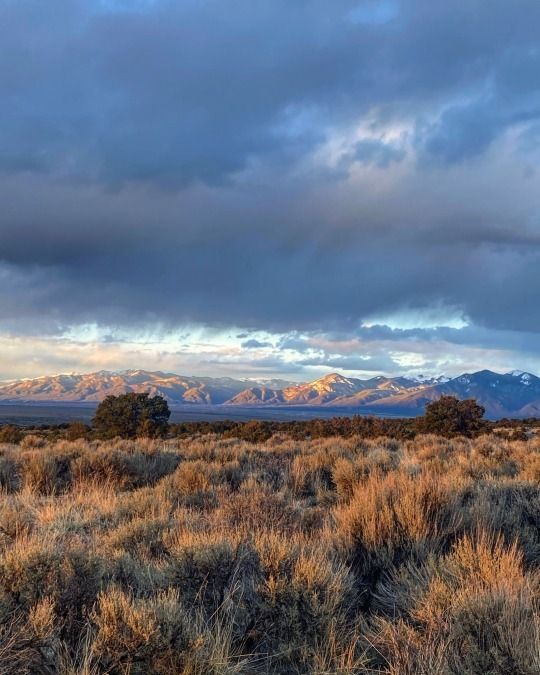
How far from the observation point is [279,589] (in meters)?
4.67

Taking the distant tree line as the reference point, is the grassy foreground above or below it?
above

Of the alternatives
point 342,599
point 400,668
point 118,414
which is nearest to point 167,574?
point 342,599

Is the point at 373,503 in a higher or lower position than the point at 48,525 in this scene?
higher

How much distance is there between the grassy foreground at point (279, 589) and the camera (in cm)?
379

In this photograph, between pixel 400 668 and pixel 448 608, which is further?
pixel 448 608

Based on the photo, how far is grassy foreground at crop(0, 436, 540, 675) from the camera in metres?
3.79

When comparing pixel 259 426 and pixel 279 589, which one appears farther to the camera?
pixel 259 426

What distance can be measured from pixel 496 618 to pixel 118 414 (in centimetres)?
4160

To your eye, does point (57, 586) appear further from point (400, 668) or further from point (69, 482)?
point (69, 482)

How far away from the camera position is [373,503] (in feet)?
22.9

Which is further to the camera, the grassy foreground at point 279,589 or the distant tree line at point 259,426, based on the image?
the distant tree line at point 259,426

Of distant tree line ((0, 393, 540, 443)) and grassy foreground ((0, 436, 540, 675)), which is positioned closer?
grassy foreground ((0, 436, 540, 675))

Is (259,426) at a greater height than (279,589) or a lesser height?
lesser

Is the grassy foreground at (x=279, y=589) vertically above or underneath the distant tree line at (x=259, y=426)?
above
